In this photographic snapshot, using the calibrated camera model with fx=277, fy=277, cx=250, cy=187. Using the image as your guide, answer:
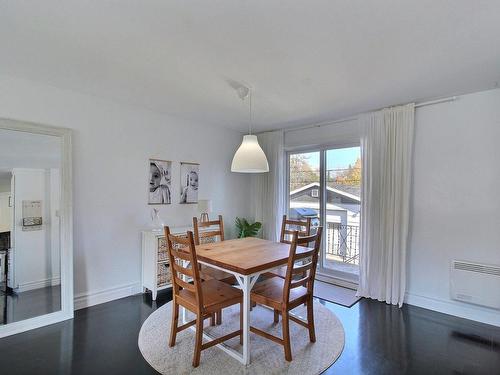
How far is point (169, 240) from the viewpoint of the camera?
2332mm

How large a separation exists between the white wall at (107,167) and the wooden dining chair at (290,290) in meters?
1.97

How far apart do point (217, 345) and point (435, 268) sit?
2626mm

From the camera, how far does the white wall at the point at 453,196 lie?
293cm

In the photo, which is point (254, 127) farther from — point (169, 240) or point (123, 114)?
point (169, 240)

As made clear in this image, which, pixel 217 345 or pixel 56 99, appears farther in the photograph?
pixel 56 99

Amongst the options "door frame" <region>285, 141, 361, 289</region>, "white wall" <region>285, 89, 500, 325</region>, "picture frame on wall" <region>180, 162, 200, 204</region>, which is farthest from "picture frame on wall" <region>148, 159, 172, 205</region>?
"white wall" <region>285, 89, 500, 325</region>

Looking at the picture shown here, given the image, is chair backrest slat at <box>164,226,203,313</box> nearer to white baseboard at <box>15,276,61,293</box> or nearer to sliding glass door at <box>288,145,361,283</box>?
white baseboard at <box>15,276,61,293</box>

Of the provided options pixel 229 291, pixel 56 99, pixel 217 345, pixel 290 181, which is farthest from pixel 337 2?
pixel 290 181

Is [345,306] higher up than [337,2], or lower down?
lower down

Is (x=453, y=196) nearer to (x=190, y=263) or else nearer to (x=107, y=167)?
(x=190, y=263)

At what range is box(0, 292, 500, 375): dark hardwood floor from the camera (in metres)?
2.16

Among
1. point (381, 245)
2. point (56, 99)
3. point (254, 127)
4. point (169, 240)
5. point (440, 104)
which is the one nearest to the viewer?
point (169, 240)

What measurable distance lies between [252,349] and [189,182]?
2.57 m

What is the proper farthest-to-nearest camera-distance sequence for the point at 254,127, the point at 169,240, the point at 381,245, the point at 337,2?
1. the point at 254,127
2. the point at 381,245
3. the point at 169,240
4. the point at 337,2
